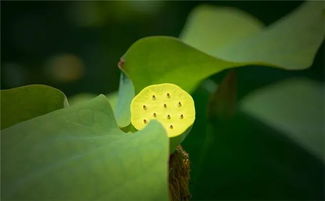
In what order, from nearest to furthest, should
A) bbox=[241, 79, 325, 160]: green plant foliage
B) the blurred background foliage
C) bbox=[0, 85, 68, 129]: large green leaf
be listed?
1. bbox=[0, 85, 68, 129]: large green leaf
2. bbox=[241, 79, 325, 160]: green plant foliage
3. the blurred background foliage

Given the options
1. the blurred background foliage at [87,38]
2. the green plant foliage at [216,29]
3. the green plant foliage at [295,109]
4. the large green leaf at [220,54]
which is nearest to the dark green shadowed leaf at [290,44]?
the large green leaf at [220,54]

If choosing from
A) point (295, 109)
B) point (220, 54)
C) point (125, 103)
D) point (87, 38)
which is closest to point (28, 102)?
point (125, 103)

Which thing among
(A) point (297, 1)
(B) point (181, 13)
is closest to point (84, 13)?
(B) point (181, 13)

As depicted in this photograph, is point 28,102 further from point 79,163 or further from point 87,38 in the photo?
point 87,38

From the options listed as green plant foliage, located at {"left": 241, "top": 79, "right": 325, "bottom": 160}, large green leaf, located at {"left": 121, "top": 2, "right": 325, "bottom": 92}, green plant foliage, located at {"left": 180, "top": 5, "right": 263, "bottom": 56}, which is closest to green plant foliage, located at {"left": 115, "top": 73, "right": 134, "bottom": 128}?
large green leaf, located at {"left": 121, "top": 2, "right": 325, "bottom": 92}

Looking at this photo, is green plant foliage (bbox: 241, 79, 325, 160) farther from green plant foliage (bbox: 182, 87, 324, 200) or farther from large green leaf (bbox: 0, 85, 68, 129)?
large green leaf (bbox: 0, 85, 68, 129)
